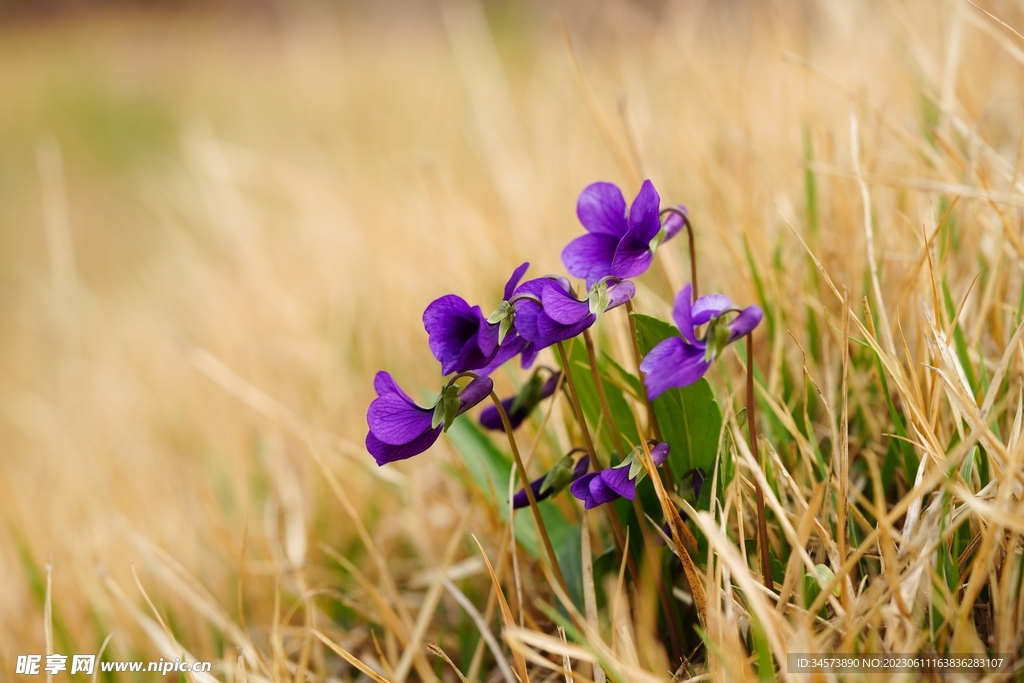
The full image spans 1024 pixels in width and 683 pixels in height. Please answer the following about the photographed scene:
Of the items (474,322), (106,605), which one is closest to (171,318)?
(106,605)

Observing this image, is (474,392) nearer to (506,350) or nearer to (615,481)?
(506,350)

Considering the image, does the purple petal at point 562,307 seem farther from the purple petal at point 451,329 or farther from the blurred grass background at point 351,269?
the blurred grass background at point 351,269

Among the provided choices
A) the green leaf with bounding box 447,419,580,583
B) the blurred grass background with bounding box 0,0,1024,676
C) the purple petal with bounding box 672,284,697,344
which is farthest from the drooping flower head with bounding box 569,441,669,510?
the blurred grass background with bounding box 0,0,1024,676

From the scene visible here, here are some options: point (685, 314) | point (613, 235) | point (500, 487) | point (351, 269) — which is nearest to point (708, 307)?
point (685, 314)

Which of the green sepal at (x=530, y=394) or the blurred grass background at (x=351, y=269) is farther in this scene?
the blurred grass background at (x=351, y=269)

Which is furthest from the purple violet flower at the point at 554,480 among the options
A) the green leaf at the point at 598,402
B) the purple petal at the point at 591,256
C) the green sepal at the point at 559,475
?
the purple petal at the point at 591,256

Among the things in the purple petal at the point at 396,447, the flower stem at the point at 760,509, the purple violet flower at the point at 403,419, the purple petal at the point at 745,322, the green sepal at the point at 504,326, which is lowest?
the flower stem at the point at 760,509
